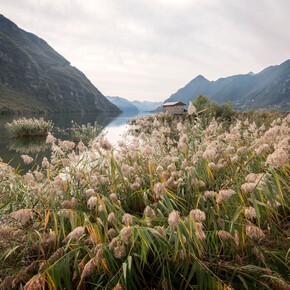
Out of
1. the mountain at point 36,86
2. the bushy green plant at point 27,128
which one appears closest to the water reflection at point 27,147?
the bushy green plant at point 27,128

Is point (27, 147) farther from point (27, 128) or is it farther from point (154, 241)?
point (154, 241)

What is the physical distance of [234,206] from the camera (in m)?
2.11

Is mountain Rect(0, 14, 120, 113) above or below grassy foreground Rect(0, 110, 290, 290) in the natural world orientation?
above

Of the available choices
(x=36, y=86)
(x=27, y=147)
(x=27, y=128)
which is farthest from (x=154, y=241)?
(x=36, y=86)

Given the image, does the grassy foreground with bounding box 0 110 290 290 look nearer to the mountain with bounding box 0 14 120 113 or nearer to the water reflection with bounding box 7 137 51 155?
the water reflection with bounding box 7 137 51 155

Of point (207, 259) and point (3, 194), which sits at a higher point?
point (3, 194)

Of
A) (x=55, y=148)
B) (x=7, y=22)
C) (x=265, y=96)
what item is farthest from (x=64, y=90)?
(x=265, y=96)

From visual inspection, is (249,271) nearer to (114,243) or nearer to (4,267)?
(114,243)

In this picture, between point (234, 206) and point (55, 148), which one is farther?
point (55, 148)

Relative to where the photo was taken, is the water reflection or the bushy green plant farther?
the bushy green plant

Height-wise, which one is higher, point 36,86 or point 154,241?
point 36,86

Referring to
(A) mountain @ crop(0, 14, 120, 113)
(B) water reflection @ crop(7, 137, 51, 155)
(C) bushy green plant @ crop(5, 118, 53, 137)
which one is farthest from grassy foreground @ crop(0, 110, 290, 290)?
(A) mountain @ crop(0, 14, 120, 113)

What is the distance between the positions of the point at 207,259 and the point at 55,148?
2.84m

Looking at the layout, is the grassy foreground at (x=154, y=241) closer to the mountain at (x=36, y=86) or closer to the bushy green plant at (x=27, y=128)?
the bushy green plant at (x=27, y=128)
